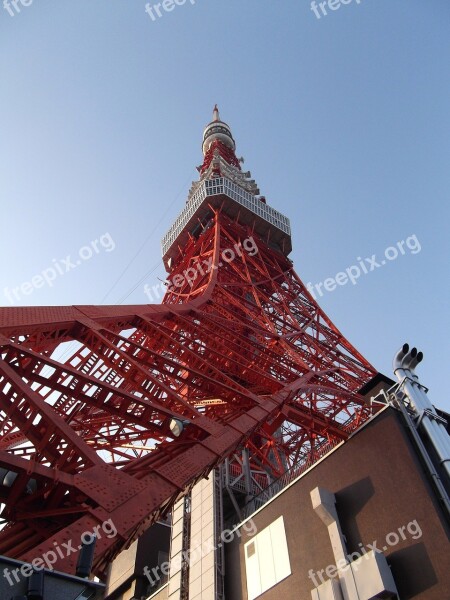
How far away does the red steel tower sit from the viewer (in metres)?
5.24

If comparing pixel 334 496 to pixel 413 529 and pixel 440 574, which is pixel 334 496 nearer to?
pixel 413 529

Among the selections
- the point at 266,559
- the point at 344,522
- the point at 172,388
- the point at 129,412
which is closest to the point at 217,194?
the point at 172,388

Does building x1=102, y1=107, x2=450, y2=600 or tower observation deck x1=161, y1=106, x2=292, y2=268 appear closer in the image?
building x1=102, y1=107, x2=450, y2=600

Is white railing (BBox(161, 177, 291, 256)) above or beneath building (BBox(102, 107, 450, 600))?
above

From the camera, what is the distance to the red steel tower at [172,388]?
17.2ft

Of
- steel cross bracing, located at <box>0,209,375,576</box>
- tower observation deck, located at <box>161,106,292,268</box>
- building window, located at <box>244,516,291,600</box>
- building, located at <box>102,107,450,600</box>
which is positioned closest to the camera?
steel cross bracing, located at <box>0,209,375,576</box>

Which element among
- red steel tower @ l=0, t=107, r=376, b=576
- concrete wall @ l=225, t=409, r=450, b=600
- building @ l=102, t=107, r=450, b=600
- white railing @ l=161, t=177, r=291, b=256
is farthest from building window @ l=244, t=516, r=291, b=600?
white railing @ l=161, t=177, r=291, b=256

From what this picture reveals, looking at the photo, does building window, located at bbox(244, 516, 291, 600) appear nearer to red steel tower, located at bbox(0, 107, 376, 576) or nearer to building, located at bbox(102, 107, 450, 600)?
building, located at bbox(102, 107, 450, 600)

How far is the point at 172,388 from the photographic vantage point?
53.1 feet

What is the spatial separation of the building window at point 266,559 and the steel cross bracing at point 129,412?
2.69 m

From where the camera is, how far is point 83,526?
192 inches

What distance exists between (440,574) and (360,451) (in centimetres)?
332

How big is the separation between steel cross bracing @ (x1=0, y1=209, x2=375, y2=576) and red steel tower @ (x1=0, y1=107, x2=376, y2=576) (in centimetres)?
2

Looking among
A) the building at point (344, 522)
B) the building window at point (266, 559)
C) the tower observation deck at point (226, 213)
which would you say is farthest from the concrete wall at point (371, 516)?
the tower observation deck at point (226, 213)
